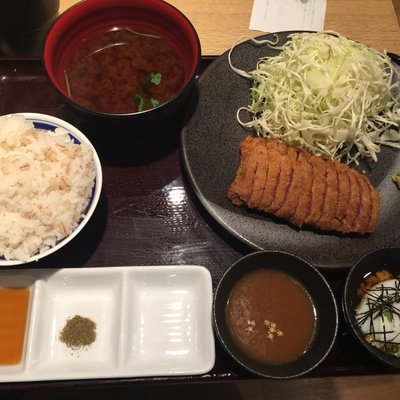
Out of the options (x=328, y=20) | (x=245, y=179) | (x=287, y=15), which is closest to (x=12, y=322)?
(x=245, y=179)

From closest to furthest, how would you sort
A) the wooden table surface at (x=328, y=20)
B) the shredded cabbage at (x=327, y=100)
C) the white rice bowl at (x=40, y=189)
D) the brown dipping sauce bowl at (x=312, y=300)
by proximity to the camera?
the brown dipping sauce bowl at (x=312, y=300)
the white rice bowl at (x=40, y=189)
the shredded cabbage at (x=327, y=100)
the wooden table surface at (x=328, y=20)

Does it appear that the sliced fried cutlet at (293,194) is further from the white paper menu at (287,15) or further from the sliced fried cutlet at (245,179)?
the white paper menu at (287,15)

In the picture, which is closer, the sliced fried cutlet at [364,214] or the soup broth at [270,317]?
the soup broth at [270,317]

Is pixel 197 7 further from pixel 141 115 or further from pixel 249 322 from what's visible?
pixel 249 322

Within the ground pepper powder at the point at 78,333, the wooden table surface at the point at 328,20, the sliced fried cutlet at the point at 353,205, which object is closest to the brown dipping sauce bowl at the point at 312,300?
the sliced fried cutlet at the point at 353,205

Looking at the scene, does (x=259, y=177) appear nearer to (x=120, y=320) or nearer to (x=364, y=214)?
(x=364, y=214)

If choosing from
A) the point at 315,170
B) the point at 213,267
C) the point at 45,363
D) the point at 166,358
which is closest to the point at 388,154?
the point at 315,170
